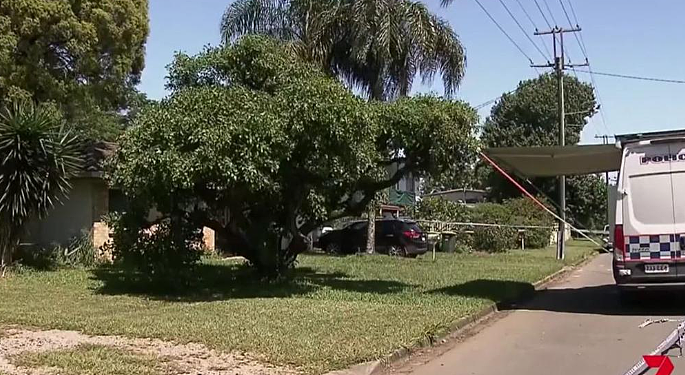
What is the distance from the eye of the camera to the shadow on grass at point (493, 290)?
1683 centimetres

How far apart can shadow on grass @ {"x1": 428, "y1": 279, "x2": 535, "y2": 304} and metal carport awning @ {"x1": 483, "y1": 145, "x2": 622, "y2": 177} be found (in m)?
2.57

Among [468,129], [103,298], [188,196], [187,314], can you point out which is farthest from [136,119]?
[468,129]

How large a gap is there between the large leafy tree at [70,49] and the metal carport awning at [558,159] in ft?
35.8

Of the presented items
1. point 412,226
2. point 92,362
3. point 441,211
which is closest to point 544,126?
point 441,211

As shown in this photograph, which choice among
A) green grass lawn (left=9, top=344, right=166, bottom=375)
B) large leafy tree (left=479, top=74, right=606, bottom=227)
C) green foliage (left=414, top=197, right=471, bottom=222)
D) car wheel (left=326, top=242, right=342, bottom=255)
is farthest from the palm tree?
large leafy tree (left=479, top=74, right=606, bottom=227)

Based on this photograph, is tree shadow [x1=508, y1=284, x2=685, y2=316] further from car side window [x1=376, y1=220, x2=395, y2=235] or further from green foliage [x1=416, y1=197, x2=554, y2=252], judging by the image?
green foliage [x1=416, y1=197, x2=554, y2=252]

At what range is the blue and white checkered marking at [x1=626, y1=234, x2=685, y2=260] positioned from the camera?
1372 centimetres

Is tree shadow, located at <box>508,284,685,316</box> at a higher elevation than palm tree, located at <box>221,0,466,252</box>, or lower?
lower

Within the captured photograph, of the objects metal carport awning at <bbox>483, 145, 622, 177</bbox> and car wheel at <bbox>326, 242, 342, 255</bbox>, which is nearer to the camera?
metal carport awning at <bbox>483, 145, 622, 177</bbox>

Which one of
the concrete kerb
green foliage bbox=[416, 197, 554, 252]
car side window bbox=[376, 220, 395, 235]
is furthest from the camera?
green foliage bbox=[416, 197, 554, 252]

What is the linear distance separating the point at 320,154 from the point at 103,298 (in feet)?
15.2

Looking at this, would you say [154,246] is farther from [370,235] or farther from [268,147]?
[370,235]

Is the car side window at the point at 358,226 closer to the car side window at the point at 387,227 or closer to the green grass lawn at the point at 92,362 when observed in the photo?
the car side window at the point at 387,227

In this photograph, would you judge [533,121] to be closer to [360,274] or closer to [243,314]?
[360,274]
